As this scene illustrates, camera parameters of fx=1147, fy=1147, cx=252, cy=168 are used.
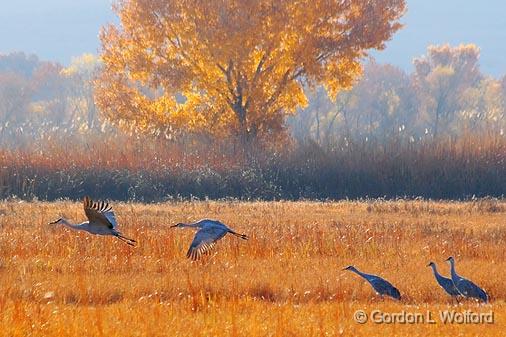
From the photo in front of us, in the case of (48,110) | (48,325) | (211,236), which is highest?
(48,110)

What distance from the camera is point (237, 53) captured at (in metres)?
Result: 38.7

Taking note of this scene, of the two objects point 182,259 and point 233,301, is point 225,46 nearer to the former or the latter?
point 182,259

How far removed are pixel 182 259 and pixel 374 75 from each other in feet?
377

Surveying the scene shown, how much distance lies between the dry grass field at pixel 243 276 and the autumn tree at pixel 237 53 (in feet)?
53.9

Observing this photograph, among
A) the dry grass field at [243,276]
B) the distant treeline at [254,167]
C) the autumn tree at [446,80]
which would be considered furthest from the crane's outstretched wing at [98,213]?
the autumn tree at [446,80]

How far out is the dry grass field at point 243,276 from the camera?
1098cm

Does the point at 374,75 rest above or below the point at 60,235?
above

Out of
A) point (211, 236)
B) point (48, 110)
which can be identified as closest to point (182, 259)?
point (211, 236)

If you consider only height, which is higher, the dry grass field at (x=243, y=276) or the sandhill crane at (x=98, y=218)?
the sandhill crane at (x=98, y=218)

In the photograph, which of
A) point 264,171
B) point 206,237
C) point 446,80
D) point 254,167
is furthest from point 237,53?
point 446,80

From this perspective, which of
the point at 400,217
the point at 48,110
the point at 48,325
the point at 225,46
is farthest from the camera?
the point at 48,110

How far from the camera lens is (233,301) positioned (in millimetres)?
12047

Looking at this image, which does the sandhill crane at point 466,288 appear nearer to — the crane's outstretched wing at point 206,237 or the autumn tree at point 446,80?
the crane's outstretched wing at point 206,237

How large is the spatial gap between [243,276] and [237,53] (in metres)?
24.7
